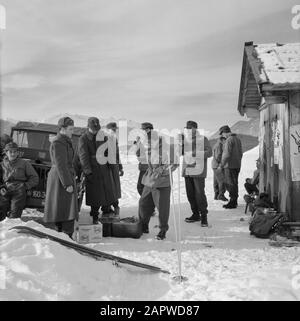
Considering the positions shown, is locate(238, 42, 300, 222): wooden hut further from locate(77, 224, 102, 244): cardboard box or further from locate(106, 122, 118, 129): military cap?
locate(77, 224, 102, 244): cardboard box

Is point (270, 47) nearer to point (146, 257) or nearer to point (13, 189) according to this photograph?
point (146, 257)

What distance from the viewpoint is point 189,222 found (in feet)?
25.7

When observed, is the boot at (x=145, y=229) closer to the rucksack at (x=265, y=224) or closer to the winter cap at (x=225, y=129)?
the rucksack at (x=265, y=224)

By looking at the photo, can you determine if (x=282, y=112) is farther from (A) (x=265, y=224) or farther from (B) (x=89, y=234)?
(B) (x=89, y=234)

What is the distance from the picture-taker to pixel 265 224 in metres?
6.57

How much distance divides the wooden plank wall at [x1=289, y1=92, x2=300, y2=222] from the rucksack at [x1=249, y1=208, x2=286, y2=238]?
0.77 feet

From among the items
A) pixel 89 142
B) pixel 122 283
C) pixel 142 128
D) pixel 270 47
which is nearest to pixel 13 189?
pixel 89 142

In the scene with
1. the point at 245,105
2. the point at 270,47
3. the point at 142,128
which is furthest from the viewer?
the point at 245,105

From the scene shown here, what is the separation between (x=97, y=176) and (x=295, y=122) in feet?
12.4

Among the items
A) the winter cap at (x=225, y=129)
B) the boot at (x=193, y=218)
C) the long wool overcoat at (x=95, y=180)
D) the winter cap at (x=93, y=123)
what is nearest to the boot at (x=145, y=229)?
the long wool overcoat at (x=95, y=180)

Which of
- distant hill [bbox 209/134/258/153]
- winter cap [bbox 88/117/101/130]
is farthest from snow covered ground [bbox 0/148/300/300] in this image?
distant hill [bbox 209/134/258/153]
